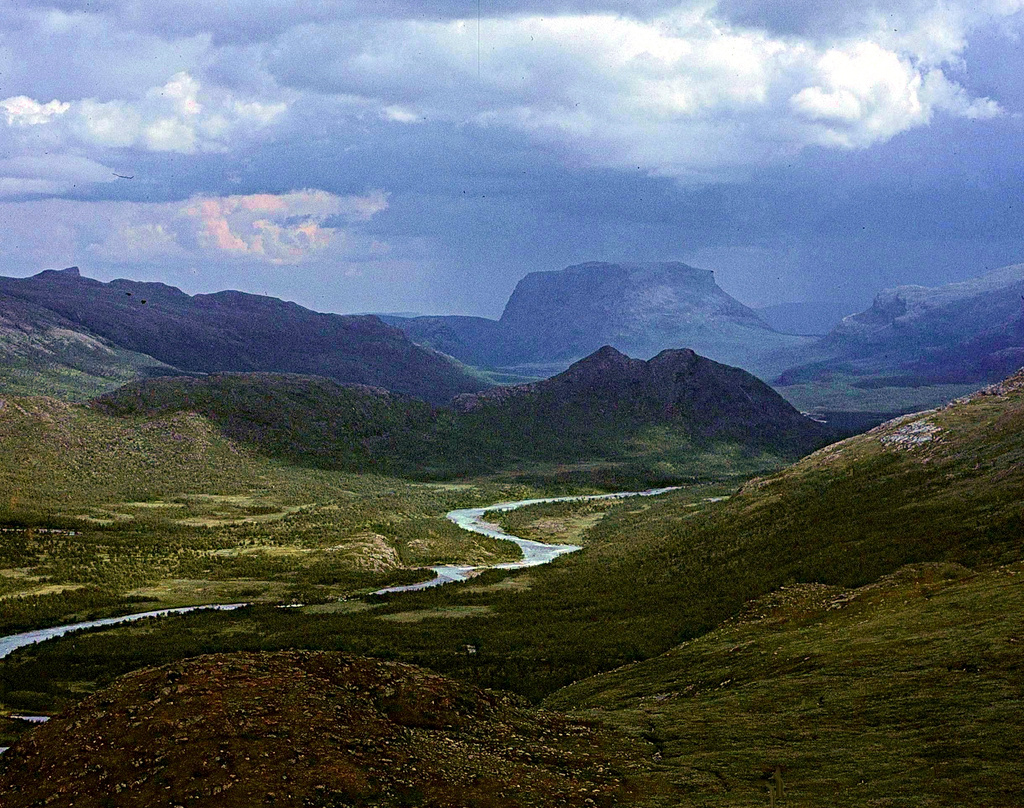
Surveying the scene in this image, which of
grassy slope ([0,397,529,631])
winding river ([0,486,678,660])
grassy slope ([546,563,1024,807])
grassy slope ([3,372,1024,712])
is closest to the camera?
grassy slope ([546,563,1024,807])

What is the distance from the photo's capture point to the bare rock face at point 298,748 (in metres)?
32.3

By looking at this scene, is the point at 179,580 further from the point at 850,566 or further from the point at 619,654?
the point at 850,566

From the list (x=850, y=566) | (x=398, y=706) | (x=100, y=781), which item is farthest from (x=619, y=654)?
(x=100, y=781)

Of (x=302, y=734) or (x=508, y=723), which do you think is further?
(x=508, y=723)

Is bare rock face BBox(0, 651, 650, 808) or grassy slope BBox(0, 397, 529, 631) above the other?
bare rock face BBox(0, 651, 650, 808)

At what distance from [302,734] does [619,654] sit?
135 feet

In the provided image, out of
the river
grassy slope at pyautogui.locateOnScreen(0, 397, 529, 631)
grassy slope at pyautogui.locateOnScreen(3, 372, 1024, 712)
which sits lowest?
the river

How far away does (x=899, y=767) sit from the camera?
105 feet

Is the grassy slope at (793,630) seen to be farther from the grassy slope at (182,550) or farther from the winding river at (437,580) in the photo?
the grassy slope at (182,550)

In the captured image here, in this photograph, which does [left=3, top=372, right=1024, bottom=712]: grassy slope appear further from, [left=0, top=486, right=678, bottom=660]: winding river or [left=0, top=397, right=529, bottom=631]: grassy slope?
[left=0, top=397, right=529, bottom=631]: grassy slope

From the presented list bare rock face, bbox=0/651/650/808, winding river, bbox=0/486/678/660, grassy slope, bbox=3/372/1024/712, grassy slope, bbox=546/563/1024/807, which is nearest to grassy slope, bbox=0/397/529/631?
winding river, bbox=0/486/678/660

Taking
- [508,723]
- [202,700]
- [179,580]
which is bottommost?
[179,580]

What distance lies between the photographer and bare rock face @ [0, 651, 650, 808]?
32312mm

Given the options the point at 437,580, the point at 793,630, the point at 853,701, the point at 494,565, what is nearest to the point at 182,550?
the point at 437,580
